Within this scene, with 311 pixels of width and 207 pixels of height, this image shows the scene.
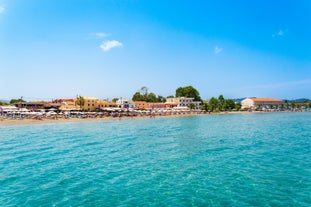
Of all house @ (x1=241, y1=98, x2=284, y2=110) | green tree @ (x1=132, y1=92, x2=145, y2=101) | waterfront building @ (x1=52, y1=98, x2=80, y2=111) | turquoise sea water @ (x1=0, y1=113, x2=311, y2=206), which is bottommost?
turquoise sea water @ (x1=0, y1=113, x2=311, y2=206)

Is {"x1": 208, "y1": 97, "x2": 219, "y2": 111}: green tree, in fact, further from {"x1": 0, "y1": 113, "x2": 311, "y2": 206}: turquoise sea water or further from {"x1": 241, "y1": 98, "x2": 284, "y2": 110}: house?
{"x1": 0, "y1": 113, "x2": 311, "y2": 206}: turquoise sea water

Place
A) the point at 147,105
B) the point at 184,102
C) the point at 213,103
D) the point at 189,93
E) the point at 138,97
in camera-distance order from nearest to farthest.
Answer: the point at 147,105 < the point at 213,103 < the point at 184,102 < the point at 189,93 < the point at 138,97

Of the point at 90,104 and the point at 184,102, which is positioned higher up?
the point at 184,102

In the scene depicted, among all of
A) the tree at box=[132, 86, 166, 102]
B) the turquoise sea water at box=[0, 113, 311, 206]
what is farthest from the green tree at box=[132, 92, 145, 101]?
the turquoise sea water at box=[0, 113, 311, 206]

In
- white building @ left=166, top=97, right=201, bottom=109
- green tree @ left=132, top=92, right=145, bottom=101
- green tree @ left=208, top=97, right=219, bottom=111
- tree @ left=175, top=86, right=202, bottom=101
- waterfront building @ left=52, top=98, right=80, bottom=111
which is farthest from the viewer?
green tree @ left=132, top=92, right=145, bottom=101

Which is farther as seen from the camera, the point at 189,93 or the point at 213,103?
the point at 189,93

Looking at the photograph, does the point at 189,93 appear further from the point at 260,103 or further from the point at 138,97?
the point at 260,103

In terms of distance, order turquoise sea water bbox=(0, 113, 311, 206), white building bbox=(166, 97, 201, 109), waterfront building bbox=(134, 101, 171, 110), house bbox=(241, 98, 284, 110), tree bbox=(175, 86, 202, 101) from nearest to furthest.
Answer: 1. turquoise sea water bbox=(0, 113, 311, 206)
2. waterfront building bbox=(134, 101, 171, 110)
3. white building bbox=(166, 97, 201, 109)
4. tree bbox=(175, 86, 202, 101)
5. house bbox=(241, 98, 284, 110)

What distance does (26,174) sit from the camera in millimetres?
15266

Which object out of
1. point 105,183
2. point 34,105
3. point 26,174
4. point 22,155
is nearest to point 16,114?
point 34,105

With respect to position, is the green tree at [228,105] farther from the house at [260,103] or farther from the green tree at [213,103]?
the house at [260,103]

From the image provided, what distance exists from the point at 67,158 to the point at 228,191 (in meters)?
13.2

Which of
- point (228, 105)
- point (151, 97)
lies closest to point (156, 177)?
point (228, 105)

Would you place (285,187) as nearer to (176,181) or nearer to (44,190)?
(176,181)
